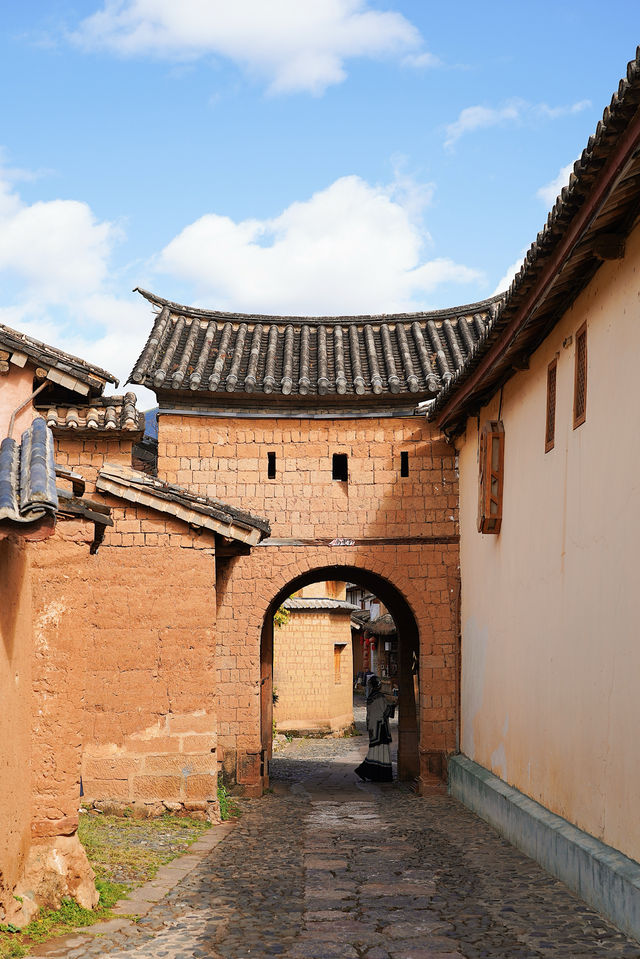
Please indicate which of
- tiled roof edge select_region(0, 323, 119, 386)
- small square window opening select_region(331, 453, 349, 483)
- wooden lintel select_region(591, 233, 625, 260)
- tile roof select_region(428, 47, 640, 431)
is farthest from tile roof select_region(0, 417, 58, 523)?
small square window opening select_region(331, 453, 349, 483)

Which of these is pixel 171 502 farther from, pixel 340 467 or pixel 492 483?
pixel 340 467

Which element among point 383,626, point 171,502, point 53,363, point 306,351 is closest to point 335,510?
point 306,351

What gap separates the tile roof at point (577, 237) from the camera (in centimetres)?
580

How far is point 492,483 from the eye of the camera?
12.0 meters

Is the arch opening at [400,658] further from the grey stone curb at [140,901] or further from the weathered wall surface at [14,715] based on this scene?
the weathered wall surface at [14,715]

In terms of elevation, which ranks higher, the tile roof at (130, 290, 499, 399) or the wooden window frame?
the tile roof at (130, 290, 499, 399)

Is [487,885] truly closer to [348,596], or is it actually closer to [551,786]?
[551,786]

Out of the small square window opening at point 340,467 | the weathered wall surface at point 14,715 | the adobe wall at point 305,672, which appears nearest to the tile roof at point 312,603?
the adobe wall at point 305,672

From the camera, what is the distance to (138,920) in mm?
7148

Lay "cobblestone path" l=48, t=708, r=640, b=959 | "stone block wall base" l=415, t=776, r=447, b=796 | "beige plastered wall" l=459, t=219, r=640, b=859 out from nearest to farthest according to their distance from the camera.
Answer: "cobblestone path" l=48, t=708, r=640, b=959 → "beige plastered wall" l=459, t=219, r=640, b=859 → "stone block wall base" l=415, t=776, r=447, b=796

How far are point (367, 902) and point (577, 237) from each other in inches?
209

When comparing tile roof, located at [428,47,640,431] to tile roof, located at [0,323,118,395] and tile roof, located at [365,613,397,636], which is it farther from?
tile roof, located at [365,613,397,636]

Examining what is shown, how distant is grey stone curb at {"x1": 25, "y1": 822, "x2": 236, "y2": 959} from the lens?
6.39 meters

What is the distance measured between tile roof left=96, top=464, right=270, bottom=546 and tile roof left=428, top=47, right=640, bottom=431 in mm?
3314
